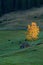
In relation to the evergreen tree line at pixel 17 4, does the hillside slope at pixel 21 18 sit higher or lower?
lower

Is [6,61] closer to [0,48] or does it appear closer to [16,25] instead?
[0,48]

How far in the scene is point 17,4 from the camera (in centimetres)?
10175

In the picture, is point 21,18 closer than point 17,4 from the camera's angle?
Yes

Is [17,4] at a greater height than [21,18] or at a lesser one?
greater

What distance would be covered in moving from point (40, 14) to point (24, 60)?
61.2 metres

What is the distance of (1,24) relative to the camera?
8000 centimetres

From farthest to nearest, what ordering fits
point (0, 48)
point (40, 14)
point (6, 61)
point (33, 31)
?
point (40, 14) → point (33, 31) → point (0, 48) → point (6, 61)

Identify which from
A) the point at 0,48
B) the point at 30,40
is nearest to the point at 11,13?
the point at 30,40

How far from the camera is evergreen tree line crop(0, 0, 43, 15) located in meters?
99.8

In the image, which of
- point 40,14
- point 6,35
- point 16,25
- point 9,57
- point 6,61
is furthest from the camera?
point 40,14

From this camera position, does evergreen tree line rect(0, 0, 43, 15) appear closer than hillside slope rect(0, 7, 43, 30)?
No

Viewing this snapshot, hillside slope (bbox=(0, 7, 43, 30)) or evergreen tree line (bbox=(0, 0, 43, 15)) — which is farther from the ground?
evergreen tree line (bbox=(0, 0, 43, 15))

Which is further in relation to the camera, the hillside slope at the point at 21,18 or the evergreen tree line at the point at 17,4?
the evergreen tree line at the point at 17,4

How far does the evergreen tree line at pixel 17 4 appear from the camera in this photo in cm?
9981
